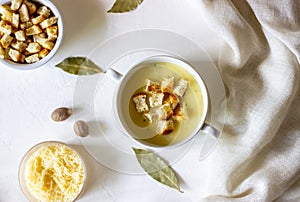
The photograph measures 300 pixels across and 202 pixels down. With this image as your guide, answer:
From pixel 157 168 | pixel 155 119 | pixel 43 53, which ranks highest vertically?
pixel 43 53

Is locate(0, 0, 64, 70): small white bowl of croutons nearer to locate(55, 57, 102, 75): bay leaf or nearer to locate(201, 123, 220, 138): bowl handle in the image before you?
locate(55, 57, 102, 75): bay leaf

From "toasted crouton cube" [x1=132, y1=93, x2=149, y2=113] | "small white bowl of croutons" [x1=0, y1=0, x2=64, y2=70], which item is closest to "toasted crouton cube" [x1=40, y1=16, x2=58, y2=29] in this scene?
"small white bowl of croutons" [x1=0, y1=0, x2=64, y2=70]

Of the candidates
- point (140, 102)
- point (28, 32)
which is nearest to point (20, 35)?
point (28, 32)

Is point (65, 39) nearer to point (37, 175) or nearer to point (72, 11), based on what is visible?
point (72, 11)

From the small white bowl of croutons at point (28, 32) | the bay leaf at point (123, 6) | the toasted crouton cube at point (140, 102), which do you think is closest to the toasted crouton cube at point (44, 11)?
the small white bowl of croutons at point (28, 32)

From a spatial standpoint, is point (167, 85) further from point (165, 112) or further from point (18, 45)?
point (18, 45)

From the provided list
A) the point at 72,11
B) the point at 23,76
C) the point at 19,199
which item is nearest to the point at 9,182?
the point at 19,199
